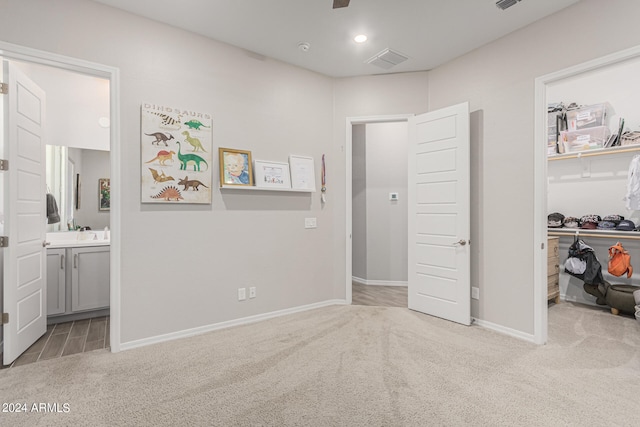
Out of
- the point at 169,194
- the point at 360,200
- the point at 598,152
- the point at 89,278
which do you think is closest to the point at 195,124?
the point at 169,194

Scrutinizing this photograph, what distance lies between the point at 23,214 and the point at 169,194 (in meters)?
1.10

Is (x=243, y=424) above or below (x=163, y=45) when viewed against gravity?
below

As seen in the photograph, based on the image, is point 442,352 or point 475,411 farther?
point 442,352

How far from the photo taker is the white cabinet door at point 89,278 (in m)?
3.53

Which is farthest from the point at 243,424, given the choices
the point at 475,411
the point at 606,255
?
the point at 606,255

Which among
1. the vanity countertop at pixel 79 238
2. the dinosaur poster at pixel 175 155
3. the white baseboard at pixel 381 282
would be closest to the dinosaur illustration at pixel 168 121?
the dinosaur poster at pixel 175 155

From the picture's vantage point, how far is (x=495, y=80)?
3254 mm

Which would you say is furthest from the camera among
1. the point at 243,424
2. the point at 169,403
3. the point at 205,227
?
the point at 205,227

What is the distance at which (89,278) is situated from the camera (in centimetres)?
360

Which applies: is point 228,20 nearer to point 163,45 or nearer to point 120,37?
point 163,45

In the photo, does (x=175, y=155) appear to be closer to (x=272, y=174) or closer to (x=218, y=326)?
(x=272, y=174)

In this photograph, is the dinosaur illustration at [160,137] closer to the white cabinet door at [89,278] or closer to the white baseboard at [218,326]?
the white cabinet door at [89,278]

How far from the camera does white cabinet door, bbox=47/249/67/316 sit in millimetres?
3408

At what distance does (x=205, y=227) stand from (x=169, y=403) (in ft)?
5.15
